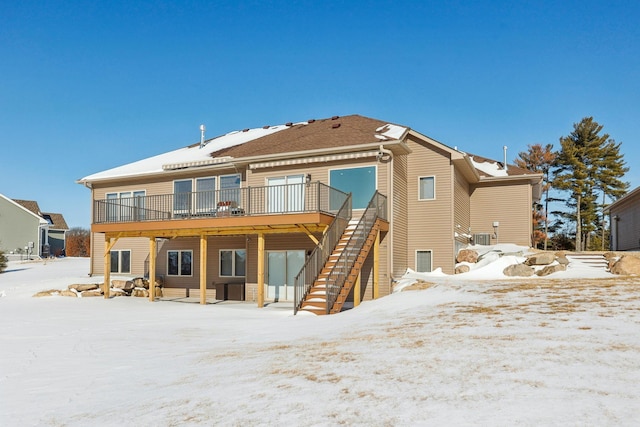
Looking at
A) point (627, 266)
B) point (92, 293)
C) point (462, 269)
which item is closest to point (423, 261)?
point (462, 269)

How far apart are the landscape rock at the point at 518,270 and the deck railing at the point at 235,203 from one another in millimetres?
6429

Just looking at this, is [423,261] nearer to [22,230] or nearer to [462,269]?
[462,269]

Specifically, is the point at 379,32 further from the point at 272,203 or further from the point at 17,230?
the point at 17,230

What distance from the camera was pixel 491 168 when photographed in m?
26.0

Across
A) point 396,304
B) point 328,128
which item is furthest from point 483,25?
point 396,304

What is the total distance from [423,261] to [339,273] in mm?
6306

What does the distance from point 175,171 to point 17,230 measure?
95.3 ft

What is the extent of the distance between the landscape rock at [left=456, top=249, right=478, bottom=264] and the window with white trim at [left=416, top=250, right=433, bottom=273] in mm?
1437

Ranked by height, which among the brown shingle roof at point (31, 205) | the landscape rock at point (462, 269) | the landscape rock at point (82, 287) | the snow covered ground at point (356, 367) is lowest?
the landscape rock at point (82, 287)

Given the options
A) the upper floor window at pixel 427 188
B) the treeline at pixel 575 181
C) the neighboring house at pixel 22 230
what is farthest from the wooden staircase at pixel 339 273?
the neighboring house at pixel 22 230

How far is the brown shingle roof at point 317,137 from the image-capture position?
1877 centimetres

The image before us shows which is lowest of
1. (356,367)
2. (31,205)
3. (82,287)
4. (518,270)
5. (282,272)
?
(82,287)

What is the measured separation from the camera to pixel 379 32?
21438 millimetres

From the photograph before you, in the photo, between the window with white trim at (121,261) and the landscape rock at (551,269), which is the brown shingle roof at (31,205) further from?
the landscape rock at (551,269)
